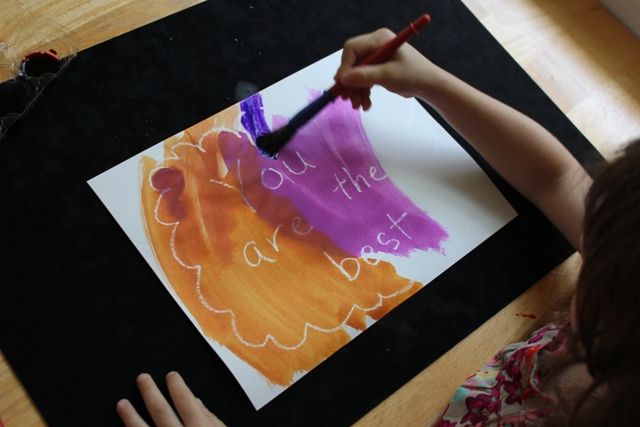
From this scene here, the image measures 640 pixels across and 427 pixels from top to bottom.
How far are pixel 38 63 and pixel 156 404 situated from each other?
0.40 metres

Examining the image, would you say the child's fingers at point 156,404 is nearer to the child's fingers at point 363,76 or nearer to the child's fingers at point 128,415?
the child's fingers at point 128,415

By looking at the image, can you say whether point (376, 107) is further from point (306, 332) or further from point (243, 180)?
point (306, 332)

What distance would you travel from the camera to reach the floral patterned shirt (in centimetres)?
59

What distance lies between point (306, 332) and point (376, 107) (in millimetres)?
311

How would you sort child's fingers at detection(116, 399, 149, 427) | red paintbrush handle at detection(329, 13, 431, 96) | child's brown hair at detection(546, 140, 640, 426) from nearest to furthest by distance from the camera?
child's brown hair at detection(546, 140, 640, 426)
child's fingers at detection(116, 399, 149, 427)
red paintbrush handle at detection(329, 13, 431, 96)

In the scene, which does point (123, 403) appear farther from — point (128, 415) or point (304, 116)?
point (304, 116)

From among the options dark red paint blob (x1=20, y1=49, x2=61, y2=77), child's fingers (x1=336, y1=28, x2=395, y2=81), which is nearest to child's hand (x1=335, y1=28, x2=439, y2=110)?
child's fingers (x1=336, y1=28, x2=395, y2=81)

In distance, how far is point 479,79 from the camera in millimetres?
855

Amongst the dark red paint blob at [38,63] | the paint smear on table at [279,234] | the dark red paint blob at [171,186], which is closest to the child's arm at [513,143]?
the paint smear on table at [279,234]

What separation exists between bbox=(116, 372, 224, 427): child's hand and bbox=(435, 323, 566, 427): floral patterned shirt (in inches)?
9.8

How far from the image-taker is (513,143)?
0.76 meters

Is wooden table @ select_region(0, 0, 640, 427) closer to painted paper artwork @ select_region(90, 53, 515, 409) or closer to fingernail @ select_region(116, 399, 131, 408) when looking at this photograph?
painted paper artwork @ select_region(90, 53, 515, 409)

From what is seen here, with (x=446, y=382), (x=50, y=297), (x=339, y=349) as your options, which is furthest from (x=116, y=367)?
(x=446, y=382)

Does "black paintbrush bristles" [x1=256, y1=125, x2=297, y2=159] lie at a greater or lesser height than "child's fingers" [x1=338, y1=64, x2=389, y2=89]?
greater
